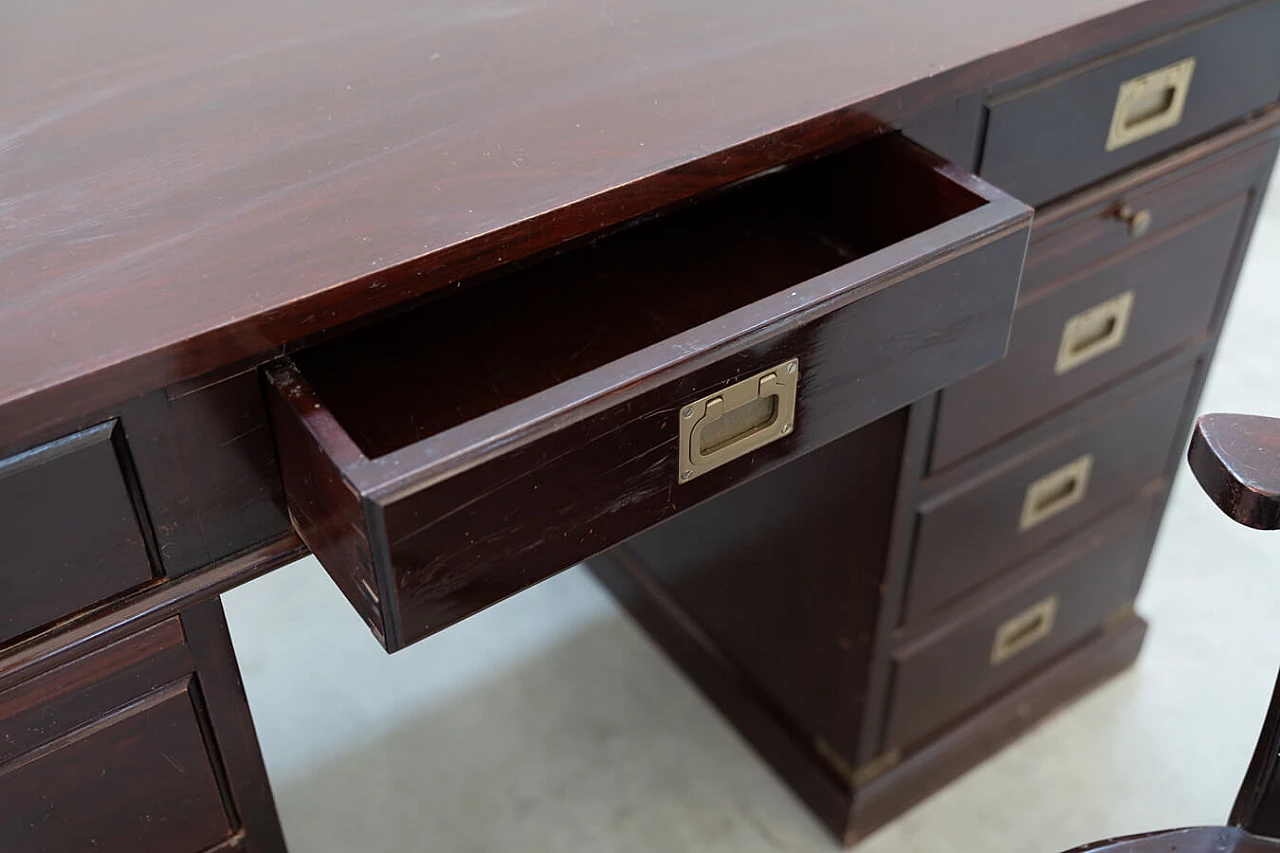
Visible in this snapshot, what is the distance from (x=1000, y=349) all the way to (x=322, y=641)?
0.88 metres

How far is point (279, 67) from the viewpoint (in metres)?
0.78

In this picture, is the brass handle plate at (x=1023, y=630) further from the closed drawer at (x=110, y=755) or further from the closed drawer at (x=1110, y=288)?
the closed drawer at (x=110, y=755)

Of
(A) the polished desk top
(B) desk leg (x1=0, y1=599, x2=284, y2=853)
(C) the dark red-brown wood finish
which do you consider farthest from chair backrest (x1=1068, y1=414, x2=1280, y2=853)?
(B) desk leg (x1=0, y1=599, x2=284, y2=853)


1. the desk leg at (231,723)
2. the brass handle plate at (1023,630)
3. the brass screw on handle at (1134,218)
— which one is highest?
the brass screw on handle at (1134,218)

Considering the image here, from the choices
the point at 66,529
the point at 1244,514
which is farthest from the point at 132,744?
the point at 1244,514

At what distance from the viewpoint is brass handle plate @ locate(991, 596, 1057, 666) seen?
1194 millimetres

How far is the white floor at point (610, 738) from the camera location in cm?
123

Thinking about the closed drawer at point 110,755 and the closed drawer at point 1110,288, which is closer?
the closed drawer at point 110,755

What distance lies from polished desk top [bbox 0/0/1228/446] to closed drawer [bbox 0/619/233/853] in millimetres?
164

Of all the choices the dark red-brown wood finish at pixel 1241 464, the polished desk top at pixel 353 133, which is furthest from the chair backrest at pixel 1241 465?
the polished desk top at pixel 353 133

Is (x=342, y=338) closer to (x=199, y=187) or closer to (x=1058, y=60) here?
(x=199, y=187)

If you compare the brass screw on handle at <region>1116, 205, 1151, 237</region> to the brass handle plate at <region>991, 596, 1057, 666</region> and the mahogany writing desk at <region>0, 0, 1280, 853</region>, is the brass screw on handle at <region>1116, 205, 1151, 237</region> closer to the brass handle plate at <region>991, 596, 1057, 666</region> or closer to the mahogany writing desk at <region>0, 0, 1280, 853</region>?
the mahogany writing desk at <region>0, 0, 1280, 853</region>

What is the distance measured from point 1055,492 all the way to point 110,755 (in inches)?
30.8

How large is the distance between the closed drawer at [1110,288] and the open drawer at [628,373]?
0.18 m
